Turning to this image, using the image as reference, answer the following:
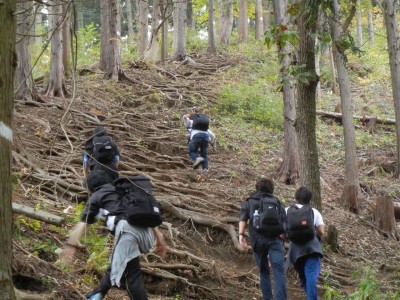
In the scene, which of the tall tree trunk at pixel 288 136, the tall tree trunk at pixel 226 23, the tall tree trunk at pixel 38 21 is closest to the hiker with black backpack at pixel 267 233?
the tall tree trunk at pixel 38 21

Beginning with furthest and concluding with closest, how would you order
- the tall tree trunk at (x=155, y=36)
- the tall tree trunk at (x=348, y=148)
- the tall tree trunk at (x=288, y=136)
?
the tall tree trunk at (x=155, y=36) < the tall tree trunk at (x=348, y=148) < the tall tree trunk at (x=288, y=136)

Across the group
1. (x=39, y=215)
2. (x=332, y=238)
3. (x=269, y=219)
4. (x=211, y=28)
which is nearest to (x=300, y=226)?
(x=269, y=219)

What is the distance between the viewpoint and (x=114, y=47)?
62.7 ft

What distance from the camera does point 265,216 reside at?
7.20 meters

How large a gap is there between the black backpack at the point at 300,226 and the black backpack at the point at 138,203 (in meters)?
2.37

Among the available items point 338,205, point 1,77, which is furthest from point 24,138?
point 1,77

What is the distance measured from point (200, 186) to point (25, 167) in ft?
14.3

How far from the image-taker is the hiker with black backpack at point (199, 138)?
13016 mm

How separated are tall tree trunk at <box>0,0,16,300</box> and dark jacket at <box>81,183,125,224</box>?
98.0 inches

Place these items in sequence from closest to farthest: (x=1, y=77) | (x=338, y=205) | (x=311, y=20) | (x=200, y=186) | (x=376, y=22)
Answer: (x=1, y=77), (x=311, y=20), (x=200, y=186), (x=338, y=205), (x=376, y=22)

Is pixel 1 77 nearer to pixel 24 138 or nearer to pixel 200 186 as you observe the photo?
pixel 24 138

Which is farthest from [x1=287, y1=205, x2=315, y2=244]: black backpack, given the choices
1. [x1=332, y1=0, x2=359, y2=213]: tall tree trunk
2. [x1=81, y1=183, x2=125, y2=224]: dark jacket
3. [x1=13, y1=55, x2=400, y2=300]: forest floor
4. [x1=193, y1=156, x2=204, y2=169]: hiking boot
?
[x1=332, y1=0, x2=359, y2=213]: tall tree trunk

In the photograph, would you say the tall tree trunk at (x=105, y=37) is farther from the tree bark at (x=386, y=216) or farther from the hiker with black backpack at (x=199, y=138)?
the tree bark at (x=386, y=216)

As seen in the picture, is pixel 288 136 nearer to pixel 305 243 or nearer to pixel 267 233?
pixel 305 243
